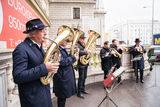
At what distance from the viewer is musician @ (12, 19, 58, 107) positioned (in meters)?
1.52

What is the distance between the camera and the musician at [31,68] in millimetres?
1517

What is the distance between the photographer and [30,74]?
60.1 inches

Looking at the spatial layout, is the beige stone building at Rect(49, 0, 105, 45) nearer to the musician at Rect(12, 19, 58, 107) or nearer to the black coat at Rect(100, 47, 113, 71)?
the black coat at Rect(100, 47, 113, 71)

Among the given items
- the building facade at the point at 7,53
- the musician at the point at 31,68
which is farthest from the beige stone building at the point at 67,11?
the musician at the point at 31,68

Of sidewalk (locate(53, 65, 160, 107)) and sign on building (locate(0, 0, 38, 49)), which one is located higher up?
sign on building (locate(0, 0, 38, 49))

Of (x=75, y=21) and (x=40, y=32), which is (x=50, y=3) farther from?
(x=40, y=32)

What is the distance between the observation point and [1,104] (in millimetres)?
2199

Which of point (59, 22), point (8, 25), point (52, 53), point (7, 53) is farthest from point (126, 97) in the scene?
point (59, 22)

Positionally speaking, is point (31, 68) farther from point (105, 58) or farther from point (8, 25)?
point (105, 58)

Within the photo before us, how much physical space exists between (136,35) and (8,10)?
79.9 meters

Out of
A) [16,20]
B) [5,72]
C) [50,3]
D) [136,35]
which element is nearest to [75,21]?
[50,3]

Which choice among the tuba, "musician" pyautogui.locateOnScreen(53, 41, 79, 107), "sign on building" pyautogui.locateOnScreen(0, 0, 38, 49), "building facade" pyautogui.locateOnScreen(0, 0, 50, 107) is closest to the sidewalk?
"musician" pyautogui.locateOnScreen(53, 41, 79, 107)

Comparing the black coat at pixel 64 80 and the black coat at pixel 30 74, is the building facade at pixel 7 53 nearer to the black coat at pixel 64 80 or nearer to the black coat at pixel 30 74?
the black coat at pixel 30 74

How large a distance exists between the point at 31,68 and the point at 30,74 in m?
0.10
